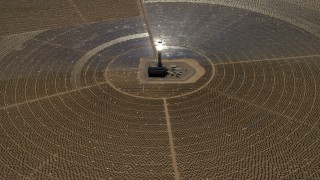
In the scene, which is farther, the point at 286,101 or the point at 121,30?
the point at 121,30

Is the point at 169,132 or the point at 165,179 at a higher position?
the point at 169,132

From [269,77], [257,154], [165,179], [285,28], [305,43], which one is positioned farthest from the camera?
[285,28]

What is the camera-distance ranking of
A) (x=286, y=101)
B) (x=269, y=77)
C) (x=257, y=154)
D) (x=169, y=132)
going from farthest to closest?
(x=269, y=77), (x=286, y=101), (x=169, y=132), (x=257, y=154)

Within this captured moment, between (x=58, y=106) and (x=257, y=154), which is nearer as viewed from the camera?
(x=257, y=154)

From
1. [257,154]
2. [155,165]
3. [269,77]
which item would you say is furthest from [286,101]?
[155,165]

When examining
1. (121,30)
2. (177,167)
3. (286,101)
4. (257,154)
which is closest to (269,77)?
(286,101)

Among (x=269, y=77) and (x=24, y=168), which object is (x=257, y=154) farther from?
(x=24, y=168)

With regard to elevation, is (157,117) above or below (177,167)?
above

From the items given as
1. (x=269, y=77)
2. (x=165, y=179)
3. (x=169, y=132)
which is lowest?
(x=165, y=179)

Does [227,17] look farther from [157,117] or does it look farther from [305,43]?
[157,117]
